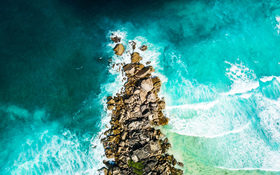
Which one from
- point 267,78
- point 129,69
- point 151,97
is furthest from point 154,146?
point 267,78

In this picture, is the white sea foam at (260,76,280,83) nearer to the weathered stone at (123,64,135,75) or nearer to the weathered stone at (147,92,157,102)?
the weathered stone at (147,92,157,102)

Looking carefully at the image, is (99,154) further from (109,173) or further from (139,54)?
(139,54)

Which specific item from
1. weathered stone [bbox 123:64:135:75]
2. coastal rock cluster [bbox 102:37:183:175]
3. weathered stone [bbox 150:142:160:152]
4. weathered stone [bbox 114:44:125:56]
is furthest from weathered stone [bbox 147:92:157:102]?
weathered stone [bbox 114:44:125:56]

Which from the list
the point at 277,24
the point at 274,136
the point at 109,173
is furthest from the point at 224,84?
the point at 109,173

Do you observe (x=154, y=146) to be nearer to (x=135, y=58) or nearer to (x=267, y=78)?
(x=135, y=58)


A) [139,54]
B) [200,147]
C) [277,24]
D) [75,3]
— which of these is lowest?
[200,147]
